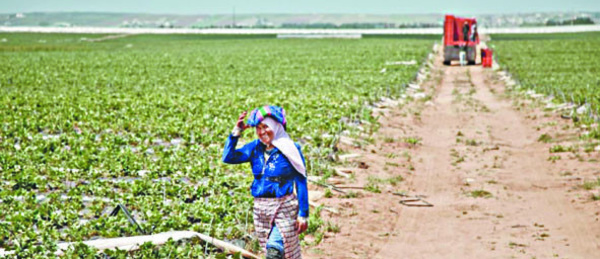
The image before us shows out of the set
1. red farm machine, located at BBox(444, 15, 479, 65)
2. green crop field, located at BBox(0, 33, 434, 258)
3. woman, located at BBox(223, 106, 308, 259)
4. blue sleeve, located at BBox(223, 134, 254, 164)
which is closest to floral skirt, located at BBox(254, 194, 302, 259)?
woman, located at BBox(223, 106, 308, 259)

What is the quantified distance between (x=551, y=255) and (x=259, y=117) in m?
4.57

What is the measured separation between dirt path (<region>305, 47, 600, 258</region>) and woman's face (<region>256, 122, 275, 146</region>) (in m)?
2.87

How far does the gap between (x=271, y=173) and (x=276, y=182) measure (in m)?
0.09

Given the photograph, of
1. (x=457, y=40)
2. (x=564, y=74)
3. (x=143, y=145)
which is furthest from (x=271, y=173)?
(x=457, y=40)

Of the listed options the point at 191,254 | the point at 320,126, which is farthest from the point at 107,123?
Answer: the point at 191,254

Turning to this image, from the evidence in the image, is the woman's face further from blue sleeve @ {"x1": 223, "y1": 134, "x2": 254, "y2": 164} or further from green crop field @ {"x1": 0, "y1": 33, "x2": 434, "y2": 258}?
green crop field @ {"x1": 0, "y1": 33, "x2": 434, "y2": 258}

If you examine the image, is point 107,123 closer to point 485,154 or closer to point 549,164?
point 485,154

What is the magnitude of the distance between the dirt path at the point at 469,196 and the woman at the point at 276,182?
241cm

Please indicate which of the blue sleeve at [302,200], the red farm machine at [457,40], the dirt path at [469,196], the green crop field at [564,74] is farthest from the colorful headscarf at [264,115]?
the red farm machine at [457,40]

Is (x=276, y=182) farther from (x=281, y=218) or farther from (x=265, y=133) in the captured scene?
(x=265, y=133)

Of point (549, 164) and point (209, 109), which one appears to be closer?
point (549, 164)

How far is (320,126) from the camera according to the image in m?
19.5

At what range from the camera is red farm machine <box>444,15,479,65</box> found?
5000 centimetres

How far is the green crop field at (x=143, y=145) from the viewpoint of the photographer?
10.5 m
